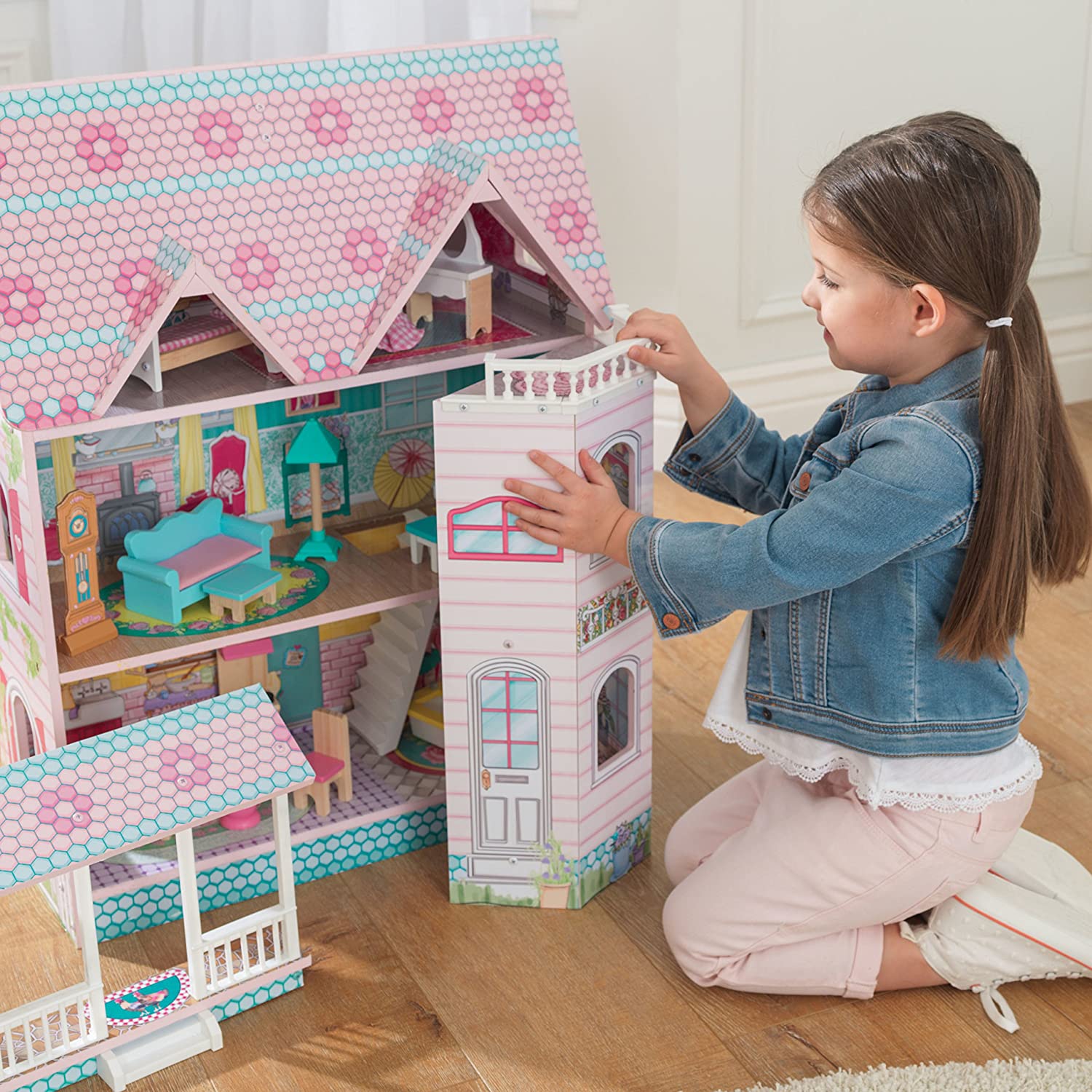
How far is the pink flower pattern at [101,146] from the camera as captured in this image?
138 centimetres

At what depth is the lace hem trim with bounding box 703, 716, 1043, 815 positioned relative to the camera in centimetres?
142

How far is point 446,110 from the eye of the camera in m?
1.53

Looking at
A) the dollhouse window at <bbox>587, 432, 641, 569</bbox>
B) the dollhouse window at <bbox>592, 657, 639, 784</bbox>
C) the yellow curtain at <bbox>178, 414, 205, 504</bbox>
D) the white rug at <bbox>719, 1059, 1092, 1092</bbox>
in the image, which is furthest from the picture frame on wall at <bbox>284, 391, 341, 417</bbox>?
the white rug at <bbox>719, 1059, 1092, 1092</bbox>

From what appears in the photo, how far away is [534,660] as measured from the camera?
152 centimetres

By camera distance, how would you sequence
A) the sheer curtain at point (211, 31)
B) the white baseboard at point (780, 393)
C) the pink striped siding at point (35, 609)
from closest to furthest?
the pink striped siding at point (35, 609) → the sheer curtain at point (211, 31) → the white baseboard at point (780, 393)

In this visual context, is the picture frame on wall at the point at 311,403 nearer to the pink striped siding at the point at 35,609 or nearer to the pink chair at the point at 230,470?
the pink chair at the point at 230,470

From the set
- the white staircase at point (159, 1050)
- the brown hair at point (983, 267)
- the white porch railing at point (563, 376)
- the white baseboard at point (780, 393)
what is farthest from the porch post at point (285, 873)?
the white baseboard at point (780, 393)

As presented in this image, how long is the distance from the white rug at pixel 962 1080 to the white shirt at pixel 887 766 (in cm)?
23

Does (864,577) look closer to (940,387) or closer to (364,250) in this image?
(940,387)

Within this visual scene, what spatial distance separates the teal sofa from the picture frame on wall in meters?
0.13

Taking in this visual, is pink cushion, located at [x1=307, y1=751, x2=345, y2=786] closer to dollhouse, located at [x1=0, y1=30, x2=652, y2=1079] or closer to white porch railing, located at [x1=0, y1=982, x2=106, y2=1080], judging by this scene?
dollhouse, located at [x1=0, y1=30, x2=652, y2=1079]

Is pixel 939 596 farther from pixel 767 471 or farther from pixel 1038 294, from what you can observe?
pixel 1038 294

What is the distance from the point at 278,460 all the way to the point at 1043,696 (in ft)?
3.46

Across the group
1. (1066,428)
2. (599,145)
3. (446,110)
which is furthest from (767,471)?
(599,145)
